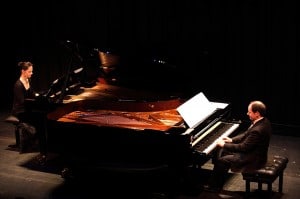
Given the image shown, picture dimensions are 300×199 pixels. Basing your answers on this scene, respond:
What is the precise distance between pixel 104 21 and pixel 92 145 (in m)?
4.30

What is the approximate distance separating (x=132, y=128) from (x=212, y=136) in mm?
1151

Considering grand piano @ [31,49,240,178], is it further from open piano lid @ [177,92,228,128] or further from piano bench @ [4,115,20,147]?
piano bench @ [4,115,20,147]

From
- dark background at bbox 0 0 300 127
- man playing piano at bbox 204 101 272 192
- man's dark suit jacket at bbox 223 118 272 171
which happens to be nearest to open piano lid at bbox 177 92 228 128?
man playing piano at bbox 204 101 272 192

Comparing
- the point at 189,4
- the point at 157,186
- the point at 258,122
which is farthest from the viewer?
the point at 189,4

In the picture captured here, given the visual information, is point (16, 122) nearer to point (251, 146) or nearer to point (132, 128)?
point (132, 128)

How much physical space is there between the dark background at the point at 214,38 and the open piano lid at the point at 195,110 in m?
1.61

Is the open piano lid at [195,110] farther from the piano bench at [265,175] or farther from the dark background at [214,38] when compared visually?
the dark background at [214,38]

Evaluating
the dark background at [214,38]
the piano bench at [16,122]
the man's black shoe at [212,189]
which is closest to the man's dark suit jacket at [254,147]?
the man's black shoe at [212,189]

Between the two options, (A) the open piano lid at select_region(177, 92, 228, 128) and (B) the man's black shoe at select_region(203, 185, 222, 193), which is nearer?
(A) the open piano lid at select_region(177, 92, 228, 128)

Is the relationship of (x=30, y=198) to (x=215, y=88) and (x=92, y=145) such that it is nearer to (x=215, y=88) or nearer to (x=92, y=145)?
(x=92, y=145)

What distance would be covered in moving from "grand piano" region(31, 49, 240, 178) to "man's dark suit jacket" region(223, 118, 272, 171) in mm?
352

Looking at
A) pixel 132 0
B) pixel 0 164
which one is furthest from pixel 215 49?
pixel 0 164

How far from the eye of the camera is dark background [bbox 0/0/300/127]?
8875 millimetres

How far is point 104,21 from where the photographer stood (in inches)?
400
